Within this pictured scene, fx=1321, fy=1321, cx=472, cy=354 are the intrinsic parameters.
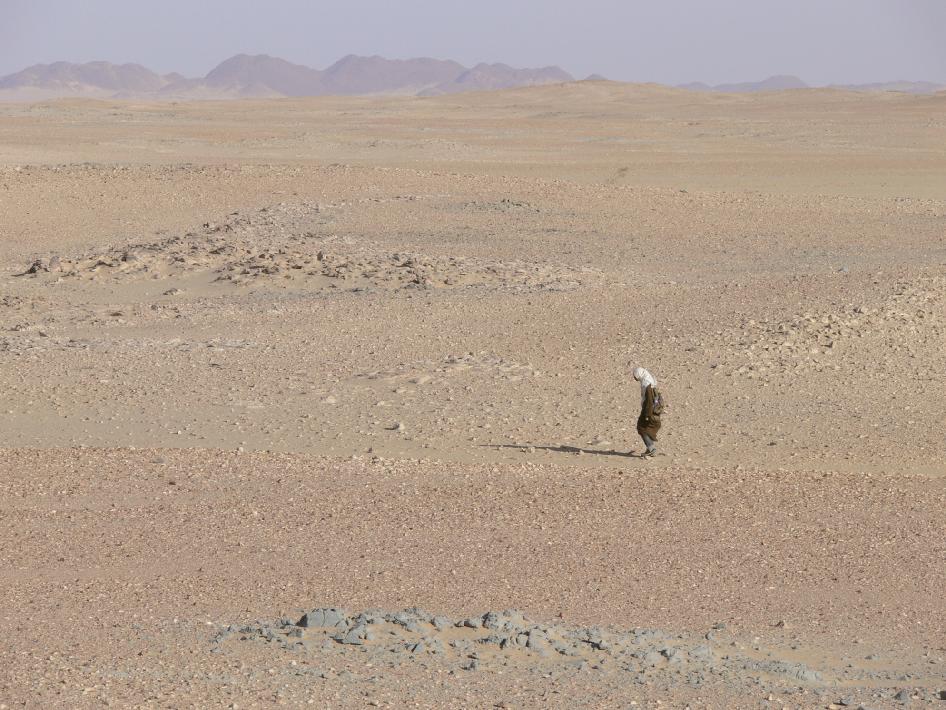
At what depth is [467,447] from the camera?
12.8m

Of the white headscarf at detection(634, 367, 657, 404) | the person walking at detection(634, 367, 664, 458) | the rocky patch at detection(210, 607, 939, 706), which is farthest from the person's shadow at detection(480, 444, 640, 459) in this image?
the rocky patch at detection(210, 607, 939, 706)

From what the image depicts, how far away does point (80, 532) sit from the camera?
32.5 feet

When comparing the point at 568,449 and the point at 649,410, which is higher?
the point at 649,410

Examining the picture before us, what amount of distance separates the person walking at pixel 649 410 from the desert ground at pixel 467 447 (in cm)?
27

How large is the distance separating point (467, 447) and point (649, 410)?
1821mm

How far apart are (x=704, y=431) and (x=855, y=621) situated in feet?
17.6

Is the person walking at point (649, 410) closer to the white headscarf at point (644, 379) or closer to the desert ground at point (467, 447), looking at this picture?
the white headscarf at point (644, 379)

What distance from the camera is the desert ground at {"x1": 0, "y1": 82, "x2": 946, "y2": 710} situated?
7.35 metres

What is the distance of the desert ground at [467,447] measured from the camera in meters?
7.35

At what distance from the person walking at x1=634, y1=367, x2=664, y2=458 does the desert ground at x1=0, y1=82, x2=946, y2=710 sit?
273 millimetres

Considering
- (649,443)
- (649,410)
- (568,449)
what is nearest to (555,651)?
(649,410)

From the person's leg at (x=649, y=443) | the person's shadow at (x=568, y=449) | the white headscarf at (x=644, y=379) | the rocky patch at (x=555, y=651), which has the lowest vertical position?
the person's shadow at (x=568, y=449)

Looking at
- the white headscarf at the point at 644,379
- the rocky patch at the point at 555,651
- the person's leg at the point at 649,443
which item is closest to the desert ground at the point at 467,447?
the rocky patch at the point at 555,651

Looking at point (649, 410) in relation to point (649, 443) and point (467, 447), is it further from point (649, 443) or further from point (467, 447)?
point (467, 447)
